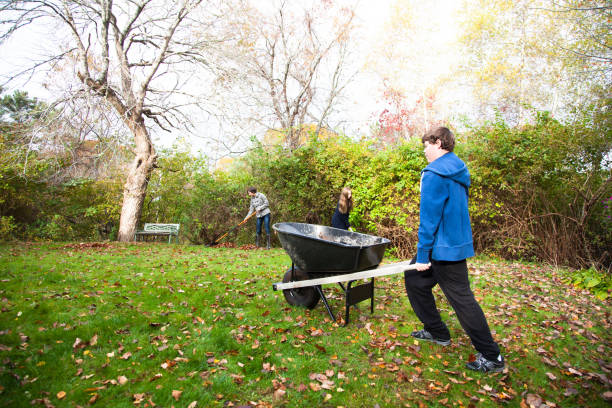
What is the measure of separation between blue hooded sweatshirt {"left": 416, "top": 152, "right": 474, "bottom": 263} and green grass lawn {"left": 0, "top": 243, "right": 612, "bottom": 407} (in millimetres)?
1044

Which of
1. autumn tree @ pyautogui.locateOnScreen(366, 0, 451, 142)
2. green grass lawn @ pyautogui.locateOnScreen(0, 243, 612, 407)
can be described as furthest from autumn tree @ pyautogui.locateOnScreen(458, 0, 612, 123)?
green grass lawn @ pyautogui.locateOnScreen(0, 243, 612, 407)

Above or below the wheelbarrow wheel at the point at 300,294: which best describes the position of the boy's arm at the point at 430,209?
above

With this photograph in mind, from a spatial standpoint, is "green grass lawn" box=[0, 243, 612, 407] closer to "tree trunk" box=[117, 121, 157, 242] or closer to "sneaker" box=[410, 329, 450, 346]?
"sneaker" box=[410, 329, 450, 346]

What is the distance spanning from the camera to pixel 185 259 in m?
6.72

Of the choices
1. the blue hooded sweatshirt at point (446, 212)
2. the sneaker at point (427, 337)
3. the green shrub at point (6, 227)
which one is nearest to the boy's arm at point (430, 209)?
the blue hooded sweatshirt at point (446, 212)

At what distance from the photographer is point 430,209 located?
2.49m

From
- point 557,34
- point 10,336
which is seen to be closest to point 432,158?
point 10,336

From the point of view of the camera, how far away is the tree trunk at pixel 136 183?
32.4 feet

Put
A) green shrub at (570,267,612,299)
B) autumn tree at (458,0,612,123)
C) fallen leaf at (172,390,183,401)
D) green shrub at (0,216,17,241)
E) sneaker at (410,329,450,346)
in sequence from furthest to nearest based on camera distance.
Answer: autumn tree at (458,0,612,123), green shrub at (0,216,17,241), green shrub at (570,267,612,299), sneaker at (410,329,450,346), fallen leaf at (172,390,183,401)

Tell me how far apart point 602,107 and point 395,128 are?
11.8m

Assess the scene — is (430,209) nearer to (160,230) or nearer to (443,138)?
(443,138)

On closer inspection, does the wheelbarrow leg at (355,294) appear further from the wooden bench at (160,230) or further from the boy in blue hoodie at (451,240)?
the wooden bench at (160,230)

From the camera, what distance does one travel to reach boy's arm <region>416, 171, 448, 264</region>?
8.08 feet

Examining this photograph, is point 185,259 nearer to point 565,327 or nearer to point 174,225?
point 174,225
